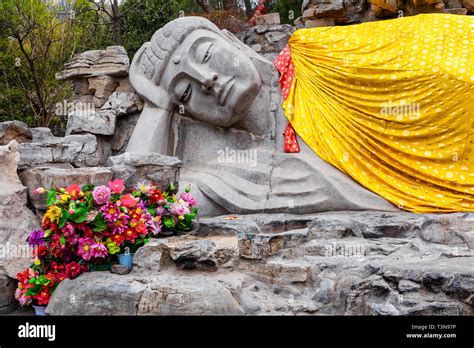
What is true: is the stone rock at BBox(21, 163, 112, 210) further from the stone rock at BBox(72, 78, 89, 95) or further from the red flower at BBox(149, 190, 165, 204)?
the stone rock at BBox(72, 78, 89, 95)

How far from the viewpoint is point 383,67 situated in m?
4.50

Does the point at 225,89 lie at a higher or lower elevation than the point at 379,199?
higher

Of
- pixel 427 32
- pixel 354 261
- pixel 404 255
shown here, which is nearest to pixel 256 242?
pixel 354 261

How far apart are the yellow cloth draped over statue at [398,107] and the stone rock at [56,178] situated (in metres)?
1.74

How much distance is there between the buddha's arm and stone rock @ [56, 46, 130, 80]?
1.90 ft

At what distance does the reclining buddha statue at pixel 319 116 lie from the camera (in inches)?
168

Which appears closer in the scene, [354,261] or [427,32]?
[354,261]

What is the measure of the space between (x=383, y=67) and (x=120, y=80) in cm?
233

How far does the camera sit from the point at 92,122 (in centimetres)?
485

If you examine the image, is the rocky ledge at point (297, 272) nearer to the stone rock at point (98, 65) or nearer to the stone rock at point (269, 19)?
the stone rock at point (98, 65)

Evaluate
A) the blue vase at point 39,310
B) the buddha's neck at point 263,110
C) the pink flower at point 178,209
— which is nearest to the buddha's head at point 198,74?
the buddha's neck at point 263,110

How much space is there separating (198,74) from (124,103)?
2.77ft

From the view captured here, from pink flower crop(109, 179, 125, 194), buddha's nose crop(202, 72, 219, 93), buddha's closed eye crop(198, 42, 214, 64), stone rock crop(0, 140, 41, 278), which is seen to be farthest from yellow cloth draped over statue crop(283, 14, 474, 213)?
stone rock crop(0, 140, 41, 278)

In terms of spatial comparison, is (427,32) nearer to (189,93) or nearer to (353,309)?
(189,93)
